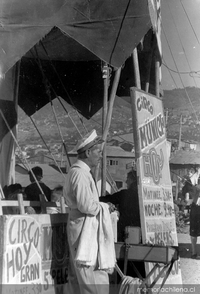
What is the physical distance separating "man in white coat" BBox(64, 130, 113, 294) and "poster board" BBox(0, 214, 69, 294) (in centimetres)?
20

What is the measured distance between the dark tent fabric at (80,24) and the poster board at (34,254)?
5.02ft

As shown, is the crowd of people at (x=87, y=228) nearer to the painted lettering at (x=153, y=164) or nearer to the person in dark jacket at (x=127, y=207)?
the painted lettering at (x=153, y=164)

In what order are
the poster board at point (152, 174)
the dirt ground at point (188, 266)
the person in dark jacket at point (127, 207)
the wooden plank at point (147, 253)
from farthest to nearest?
the dirt ground at point (188, 266)
the person in dark jacket at point (127, 207)
the poster board at point (152, 174)
the wooden plank at point (147, 253)

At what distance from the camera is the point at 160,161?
507cm

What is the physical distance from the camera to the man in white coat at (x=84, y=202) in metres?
3.65

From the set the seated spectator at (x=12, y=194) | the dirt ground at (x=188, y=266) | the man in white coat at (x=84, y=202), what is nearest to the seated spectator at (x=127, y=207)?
the seated spectator at (x=12, y=194)

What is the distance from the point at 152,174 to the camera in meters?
4.81

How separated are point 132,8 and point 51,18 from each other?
1.00 m

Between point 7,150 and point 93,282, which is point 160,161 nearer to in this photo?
point 93,282

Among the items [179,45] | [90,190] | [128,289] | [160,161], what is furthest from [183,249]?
[90,190]

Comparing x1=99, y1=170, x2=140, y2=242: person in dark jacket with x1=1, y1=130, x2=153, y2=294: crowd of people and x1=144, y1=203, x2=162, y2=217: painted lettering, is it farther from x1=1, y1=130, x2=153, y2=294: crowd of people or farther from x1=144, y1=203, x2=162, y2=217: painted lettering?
x1=1, y1=130, x2=153, y2=294: crowd of people

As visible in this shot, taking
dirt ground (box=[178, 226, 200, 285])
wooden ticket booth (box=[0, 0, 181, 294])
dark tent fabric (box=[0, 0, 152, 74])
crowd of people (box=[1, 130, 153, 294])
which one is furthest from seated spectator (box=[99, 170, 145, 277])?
dirt ground (box=[178, 226, 200, 285])

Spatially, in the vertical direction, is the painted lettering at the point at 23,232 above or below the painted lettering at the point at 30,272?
above

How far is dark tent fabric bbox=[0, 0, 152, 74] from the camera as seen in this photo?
427 centimetres
